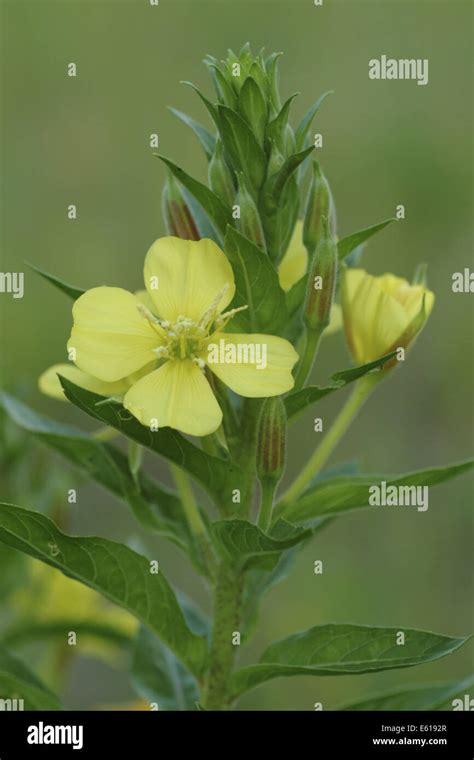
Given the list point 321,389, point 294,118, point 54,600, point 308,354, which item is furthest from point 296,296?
point 294,118

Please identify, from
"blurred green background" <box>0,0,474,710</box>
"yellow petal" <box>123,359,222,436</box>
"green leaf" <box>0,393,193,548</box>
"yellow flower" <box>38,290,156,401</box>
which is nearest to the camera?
"yellow petal" <box>123,359,222,436</box>

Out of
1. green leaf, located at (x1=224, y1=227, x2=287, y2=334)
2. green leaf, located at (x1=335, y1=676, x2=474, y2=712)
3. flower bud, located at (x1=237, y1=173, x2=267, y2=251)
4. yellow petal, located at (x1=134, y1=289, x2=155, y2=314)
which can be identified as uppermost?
flower bud, located at (x1=237, y1=173, x2=267, y2=251)

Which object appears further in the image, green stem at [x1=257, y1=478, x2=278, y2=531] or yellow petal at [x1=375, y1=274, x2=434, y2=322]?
yellow petal at [x1=375, y1=274, x2=434, y2=322]

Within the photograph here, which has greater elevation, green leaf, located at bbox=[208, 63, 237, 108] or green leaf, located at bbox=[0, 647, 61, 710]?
green leaf, located at bbox=[208, 63, 237, 108]

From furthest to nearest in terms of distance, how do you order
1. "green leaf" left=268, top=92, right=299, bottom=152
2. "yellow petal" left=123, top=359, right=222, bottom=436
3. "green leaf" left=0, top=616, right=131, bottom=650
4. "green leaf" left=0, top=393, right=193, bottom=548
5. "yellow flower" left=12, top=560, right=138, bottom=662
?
"yellow flower" left=12, top=560, right=138, bottom=662
"green leaf" left=0, top=616, right=131, bottom=650
"green leaf" left=0, top=393, right=193, bottom=548
"green leaf" left=268, top=92, right=299, bottom=152
"yellow petal" left=123, top=359, right=222, bottom=436

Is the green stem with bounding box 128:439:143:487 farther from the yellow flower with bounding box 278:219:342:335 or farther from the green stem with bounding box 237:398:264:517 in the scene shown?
the yellow flower with bounding box 278:219:342:335

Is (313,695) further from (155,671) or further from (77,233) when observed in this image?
(77,233)

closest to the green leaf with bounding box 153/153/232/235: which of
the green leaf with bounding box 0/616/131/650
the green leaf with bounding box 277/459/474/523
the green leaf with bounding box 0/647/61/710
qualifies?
the green leaf with bounding box 277/459/474/523

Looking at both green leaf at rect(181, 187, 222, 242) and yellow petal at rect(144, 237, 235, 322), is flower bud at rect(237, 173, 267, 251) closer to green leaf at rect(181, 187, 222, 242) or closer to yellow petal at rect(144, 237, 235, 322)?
yellow petal at rect(144, 237, 235, 322)
